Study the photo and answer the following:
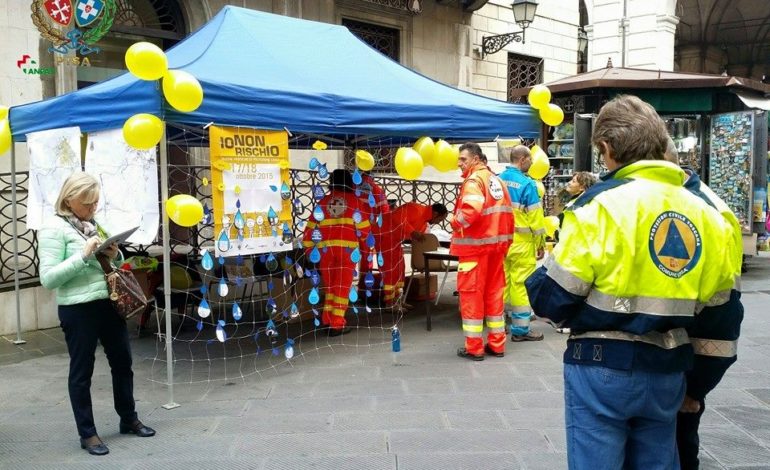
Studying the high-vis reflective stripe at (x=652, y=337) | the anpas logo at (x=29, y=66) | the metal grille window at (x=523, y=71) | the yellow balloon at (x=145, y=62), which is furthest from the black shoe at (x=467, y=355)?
the metal grille window at (x=523, y=71)

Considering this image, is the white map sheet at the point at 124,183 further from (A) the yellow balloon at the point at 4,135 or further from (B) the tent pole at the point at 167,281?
(A) the yellow balloon at the point at 4,135

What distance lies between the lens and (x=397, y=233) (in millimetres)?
7367

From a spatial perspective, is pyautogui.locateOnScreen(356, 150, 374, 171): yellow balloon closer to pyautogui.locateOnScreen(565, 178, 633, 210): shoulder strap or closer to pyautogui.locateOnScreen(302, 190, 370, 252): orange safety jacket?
pyautogui.locateOnScreen(302, 190, 370, 252): orange safety jacket

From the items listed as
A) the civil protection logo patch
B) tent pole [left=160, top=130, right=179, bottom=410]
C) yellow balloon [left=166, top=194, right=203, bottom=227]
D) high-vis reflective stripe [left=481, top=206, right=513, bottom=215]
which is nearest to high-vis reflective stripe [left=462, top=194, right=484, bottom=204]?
high-vis reflective stripe [left=481, top=206, right=513, bottom=215]

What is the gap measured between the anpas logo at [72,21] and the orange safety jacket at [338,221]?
4049 mm

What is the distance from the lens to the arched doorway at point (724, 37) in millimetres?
25609

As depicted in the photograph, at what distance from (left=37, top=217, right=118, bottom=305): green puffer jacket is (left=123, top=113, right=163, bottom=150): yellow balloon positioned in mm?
770

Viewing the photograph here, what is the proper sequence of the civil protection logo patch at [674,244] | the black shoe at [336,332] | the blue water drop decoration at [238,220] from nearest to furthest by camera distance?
the civil protection logo patch at [674,244] < the blue water drop decoration at [238,220] < the black shoe at [336,332]

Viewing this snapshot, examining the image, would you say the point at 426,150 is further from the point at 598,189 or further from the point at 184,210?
the point at 598,189

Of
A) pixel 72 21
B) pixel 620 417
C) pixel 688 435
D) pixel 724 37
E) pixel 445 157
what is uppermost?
pixel 724 37

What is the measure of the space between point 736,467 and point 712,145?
27.7ft

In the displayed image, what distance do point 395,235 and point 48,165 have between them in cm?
348

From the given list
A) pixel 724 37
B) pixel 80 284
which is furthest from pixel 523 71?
pixel 724 37

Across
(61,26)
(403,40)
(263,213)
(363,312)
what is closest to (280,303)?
(363,312)
